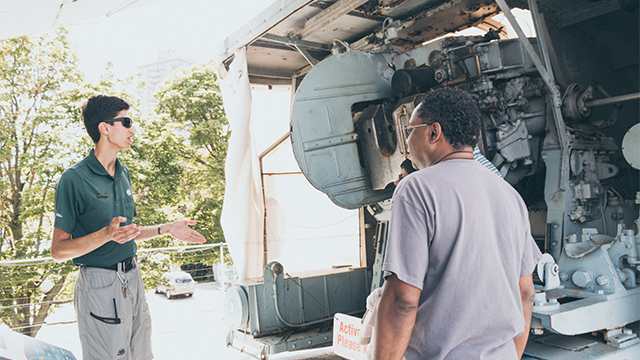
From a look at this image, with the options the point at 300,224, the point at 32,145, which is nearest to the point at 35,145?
the point at 32,145

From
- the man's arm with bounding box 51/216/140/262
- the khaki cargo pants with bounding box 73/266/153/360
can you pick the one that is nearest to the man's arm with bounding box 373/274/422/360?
the man's arm with bounding box 51/216/140/262

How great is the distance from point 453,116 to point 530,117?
2.86m

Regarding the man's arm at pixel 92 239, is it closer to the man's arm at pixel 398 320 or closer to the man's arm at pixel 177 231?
the man's arm at pixel 177 231

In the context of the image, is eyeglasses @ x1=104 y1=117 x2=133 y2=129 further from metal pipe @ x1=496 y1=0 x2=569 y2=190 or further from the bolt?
the bolt

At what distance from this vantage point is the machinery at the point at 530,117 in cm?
357

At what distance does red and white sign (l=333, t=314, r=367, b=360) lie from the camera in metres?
4.13

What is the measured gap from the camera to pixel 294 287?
17.9 ft

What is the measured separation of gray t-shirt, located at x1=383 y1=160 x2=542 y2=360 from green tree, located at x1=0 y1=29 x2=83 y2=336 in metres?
13.8

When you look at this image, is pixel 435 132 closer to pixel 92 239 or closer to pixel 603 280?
pixel 92 239

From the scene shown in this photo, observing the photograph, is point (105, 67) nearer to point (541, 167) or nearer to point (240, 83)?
point (240, 83)

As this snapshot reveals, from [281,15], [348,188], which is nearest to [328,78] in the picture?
[281,15]

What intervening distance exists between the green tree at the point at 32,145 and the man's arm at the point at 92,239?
481 inches

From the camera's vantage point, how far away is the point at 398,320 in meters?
1.66

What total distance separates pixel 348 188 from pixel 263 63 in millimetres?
2343
